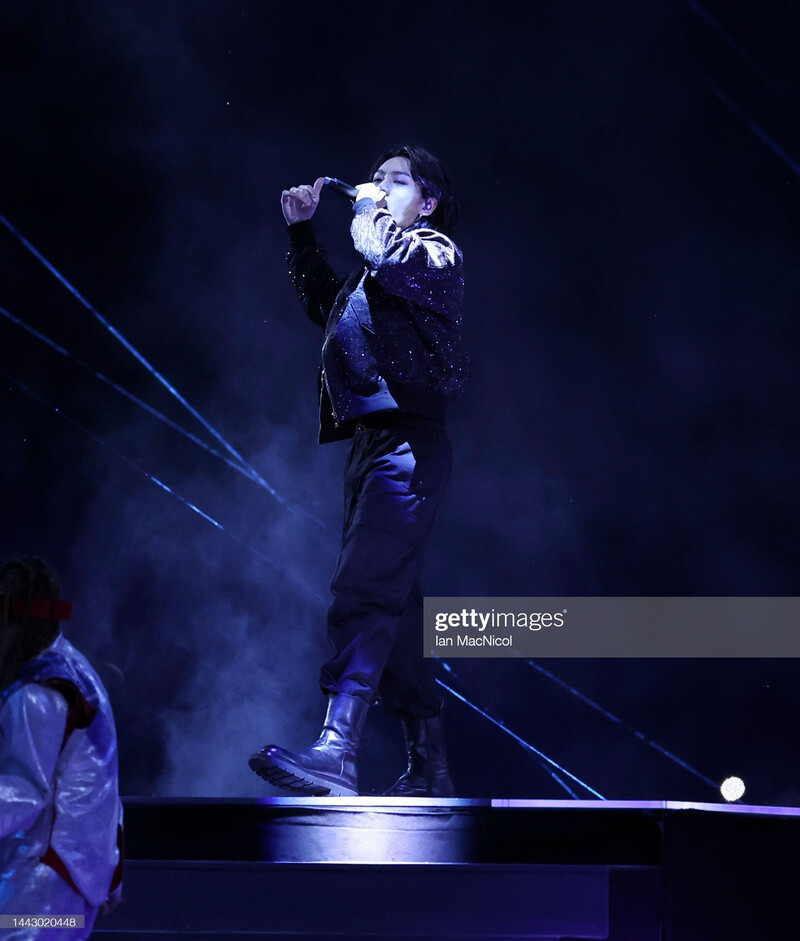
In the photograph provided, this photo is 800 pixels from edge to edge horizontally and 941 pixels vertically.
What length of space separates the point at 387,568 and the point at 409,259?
1.91 ft

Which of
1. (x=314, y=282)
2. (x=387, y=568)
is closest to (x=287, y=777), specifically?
(x=387, y=568)

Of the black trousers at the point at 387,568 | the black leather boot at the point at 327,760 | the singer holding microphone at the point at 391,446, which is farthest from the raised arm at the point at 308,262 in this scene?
the black leather boot at the point at 327,760

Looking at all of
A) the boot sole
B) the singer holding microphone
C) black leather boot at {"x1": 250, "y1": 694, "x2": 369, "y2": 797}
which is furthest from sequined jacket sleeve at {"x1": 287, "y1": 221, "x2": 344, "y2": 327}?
the boot sole

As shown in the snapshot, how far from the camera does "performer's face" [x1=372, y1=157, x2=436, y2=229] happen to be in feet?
7.72

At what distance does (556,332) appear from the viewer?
Result: 3711 mm

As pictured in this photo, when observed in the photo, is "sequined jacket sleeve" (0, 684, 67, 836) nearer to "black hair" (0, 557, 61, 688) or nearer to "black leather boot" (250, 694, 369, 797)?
"black hair" (0, 557, 61, 688)

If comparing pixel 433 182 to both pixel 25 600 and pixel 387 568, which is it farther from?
pixel 25 600

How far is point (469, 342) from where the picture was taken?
3.76 metres

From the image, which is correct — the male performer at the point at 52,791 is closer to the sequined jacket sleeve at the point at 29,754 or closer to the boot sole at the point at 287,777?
the sequined jacket sleeve at the point at 29,754

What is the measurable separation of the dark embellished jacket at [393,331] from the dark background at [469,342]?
4.86 ft

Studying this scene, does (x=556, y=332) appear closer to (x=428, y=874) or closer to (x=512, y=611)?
(x=512, y=611)

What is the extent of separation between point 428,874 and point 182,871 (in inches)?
13.9

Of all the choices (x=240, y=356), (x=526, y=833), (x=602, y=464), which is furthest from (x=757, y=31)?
(x=526, y=833)

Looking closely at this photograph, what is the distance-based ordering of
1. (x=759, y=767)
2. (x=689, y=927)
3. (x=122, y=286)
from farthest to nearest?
1. (x=122, y=286)
2. (x=759, y=767)
3. (x=689, y=927)
